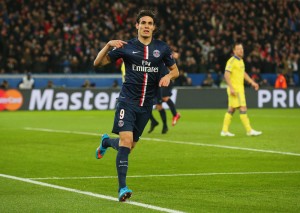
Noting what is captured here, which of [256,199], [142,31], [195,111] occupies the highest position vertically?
[142,31]

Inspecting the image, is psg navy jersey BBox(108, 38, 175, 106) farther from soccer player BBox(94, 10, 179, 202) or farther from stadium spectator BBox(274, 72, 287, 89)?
stadium spectator BBox(274, 72, 287, 89)

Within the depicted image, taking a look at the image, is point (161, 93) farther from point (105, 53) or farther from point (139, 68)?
point (105, 53)

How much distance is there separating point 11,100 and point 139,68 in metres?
23.8

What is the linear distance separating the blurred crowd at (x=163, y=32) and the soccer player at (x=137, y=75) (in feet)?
86.0

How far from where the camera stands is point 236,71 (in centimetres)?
2014

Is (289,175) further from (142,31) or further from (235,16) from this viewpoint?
(235,16)

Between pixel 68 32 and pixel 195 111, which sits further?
pixel 68 32

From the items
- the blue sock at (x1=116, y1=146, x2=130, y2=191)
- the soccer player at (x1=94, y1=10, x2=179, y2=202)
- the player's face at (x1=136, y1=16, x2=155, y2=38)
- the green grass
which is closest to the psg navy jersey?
the soccer player at (x1=94, y1=10, x2=179, y2=202)

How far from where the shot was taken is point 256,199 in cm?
957

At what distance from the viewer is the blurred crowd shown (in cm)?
3669

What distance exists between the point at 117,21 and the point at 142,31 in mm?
31230

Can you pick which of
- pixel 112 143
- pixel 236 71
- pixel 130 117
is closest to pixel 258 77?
pixel 236 71

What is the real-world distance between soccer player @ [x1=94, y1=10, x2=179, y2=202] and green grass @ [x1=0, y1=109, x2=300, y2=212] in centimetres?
84

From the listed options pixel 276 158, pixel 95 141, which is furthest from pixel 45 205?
pixel 95 141
